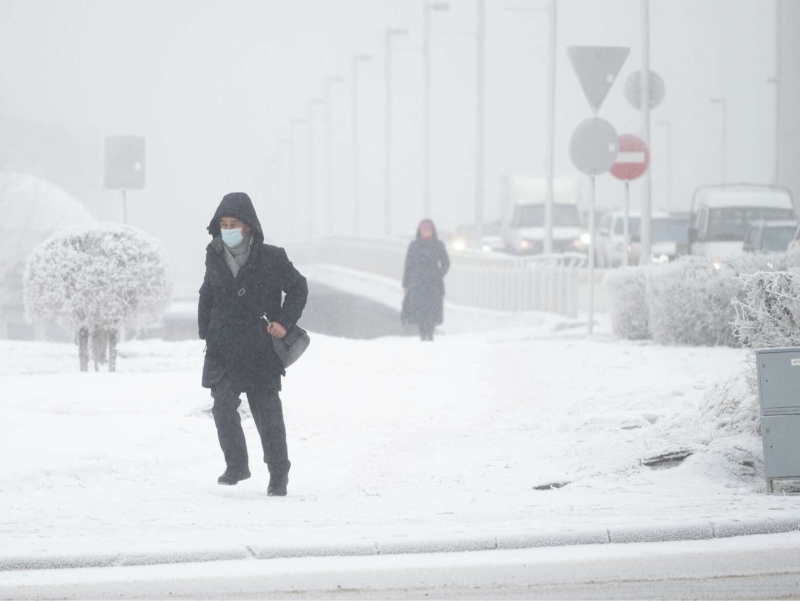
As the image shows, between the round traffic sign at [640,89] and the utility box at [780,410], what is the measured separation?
18598 mm

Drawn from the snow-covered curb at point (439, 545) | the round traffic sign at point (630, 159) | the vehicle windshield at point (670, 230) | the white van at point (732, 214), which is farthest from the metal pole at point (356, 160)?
the snow-covered curb at point (439, 545)

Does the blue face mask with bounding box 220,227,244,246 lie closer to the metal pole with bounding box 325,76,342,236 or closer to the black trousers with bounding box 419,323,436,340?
the black trousers with bounding box 419,323,436,340

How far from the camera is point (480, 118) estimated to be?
48312 mm

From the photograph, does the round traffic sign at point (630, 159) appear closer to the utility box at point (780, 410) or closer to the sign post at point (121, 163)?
the sign post at point (121, 163)

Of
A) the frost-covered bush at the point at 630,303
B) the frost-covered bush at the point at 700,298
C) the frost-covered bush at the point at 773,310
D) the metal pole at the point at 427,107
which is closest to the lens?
the frost-covered bush at the point at 773,310

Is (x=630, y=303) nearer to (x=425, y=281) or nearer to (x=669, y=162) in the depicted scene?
(x=425, y=281)

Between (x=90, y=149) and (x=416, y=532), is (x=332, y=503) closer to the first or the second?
(x=416, y=532)

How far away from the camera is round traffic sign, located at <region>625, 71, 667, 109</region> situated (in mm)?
27156

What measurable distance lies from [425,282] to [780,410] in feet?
43.3

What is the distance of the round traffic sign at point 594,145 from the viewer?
19719 millimetres

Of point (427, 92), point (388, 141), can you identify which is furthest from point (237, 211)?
point (388, 141)

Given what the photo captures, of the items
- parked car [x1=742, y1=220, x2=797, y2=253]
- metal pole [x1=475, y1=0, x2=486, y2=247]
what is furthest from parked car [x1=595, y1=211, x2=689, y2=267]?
parked car [x1=742, y1=220, x2=797, y2=253]

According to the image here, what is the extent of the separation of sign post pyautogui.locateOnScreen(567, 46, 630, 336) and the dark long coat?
2.60 m

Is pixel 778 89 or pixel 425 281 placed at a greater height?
pixel 778 89
